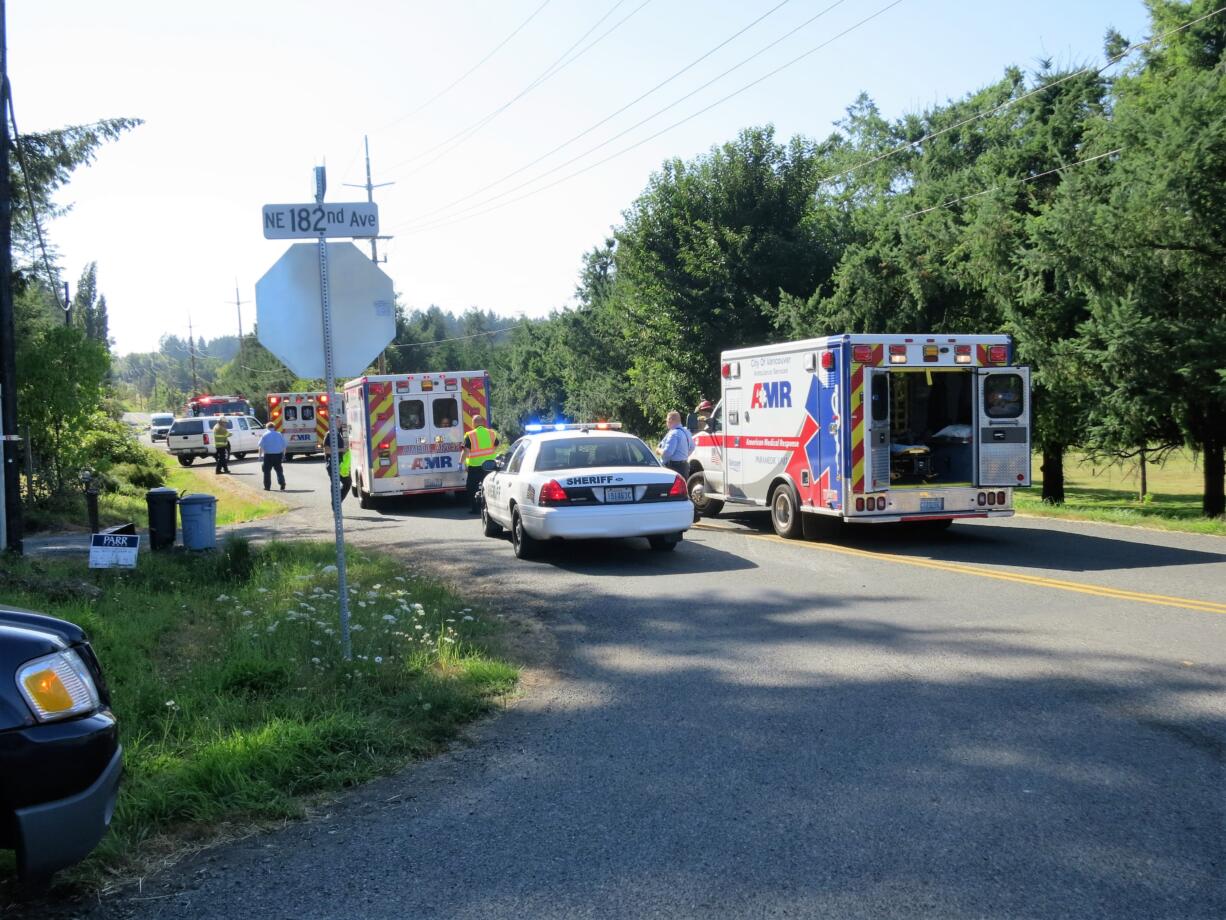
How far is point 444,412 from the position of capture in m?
22.0

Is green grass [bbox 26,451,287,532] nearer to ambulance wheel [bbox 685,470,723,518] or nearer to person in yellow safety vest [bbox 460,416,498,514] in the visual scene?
person in yellow safety vest [bbox 460,416,498,514]

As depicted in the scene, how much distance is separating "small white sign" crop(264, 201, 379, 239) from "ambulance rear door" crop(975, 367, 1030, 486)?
9.09 m

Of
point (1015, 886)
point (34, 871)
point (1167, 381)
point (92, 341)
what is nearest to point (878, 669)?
point (1015, 886)

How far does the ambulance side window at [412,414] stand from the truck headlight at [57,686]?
58.8ft

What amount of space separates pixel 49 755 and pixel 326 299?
14.0 feet

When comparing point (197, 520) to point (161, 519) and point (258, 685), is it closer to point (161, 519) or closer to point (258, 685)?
point (161, 519)

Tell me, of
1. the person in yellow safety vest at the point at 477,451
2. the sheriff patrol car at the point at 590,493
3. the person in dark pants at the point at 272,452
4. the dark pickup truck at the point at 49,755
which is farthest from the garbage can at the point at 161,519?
the person in dark pants at the point at 272,452

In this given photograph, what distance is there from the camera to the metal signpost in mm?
7191

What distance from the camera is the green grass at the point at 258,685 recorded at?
16.5 ft

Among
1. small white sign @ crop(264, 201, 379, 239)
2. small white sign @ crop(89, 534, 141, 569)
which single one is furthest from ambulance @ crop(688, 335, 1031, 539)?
small white sign @ crop(89, 534, 141, 569)

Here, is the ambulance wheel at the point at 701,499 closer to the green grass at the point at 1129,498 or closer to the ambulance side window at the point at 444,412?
the green grass at the point at 1129,498

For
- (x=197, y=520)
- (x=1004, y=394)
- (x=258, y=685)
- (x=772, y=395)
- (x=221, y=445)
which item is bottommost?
(x=258, y=685)

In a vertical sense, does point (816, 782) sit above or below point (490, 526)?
below

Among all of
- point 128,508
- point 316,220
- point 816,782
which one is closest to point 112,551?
point 316,220
